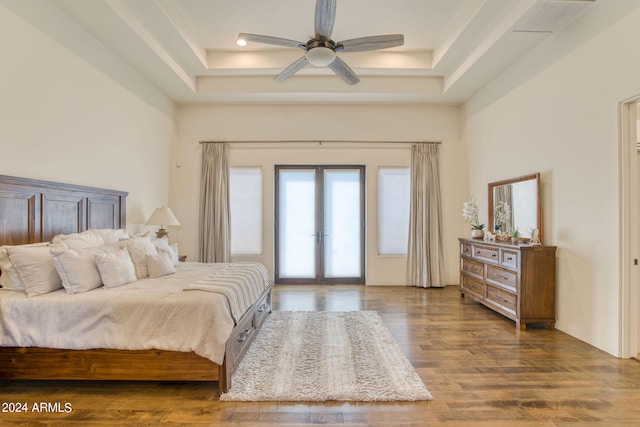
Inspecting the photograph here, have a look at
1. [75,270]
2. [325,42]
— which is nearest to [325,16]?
[325,42]

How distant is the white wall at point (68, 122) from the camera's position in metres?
2.80

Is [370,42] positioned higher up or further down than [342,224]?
higher up

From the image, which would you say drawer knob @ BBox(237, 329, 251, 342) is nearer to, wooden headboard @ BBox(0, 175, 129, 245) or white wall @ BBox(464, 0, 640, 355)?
wooden headboard @ BBox(0, 175, 129, 245)

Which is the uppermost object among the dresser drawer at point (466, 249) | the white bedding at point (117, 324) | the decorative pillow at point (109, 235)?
the decorative pillow at point (109, 235)

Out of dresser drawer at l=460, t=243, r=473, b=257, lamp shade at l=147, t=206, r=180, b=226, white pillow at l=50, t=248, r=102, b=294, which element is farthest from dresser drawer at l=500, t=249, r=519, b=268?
lamp shade at l=147, t=206, r=180, b=226

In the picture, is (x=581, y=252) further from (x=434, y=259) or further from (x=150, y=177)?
(x=150, y=177)

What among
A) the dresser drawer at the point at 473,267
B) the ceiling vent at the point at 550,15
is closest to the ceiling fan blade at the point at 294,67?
the ceiling vent at the point at 550,15

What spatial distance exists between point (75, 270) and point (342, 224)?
419 centimetres

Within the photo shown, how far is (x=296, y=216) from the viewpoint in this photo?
6027mm

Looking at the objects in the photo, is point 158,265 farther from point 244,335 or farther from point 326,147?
point 326,147

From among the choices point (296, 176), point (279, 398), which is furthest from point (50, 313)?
point (296, 176)

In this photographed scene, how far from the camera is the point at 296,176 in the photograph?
603cm

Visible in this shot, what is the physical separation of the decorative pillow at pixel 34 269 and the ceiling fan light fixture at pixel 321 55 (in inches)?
112

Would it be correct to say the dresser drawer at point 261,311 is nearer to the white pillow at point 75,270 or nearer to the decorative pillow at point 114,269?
the decorative pillow at point 114,269
